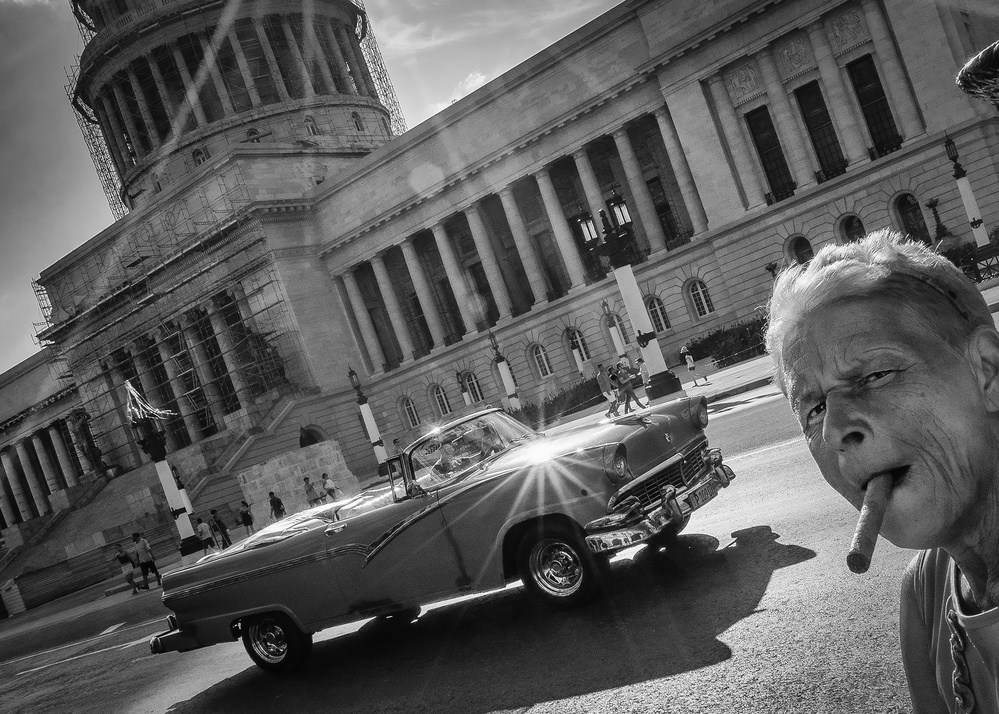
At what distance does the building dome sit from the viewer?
65062 millimetres

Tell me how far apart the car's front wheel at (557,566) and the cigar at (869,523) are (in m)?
5.73

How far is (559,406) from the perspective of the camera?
129ft

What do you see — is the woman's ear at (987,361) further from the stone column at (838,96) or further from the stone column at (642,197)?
the stone column at (642,197)

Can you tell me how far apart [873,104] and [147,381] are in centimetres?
4940

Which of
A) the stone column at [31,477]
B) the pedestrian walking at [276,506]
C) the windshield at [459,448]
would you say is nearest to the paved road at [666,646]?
the windshield at [459,448]

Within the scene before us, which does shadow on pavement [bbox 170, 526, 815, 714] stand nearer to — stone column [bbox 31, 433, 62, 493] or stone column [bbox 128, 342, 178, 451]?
stone column [bbox 128, 342, 178, 451]

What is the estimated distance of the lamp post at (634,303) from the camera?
22906mm

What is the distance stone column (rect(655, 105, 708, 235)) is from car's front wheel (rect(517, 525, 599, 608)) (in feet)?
125

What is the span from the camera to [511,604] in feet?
25.6

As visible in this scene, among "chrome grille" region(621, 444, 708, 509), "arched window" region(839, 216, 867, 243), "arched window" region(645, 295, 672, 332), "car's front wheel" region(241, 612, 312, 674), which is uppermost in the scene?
"arched window" region(839, 216, 867, 243)

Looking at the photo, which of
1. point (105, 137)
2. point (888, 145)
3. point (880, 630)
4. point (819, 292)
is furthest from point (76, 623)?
point (105, 137)

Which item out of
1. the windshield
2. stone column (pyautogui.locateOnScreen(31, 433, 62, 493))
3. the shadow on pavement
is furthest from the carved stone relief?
stone column (pyautogui.locateOnScreen(31, 433, 62, 493))

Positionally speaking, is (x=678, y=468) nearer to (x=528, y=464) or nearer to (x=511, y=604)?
(x=528, y=464)

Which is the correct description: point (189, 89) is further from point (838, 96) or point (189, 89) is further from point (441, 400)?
point (838, 96)
